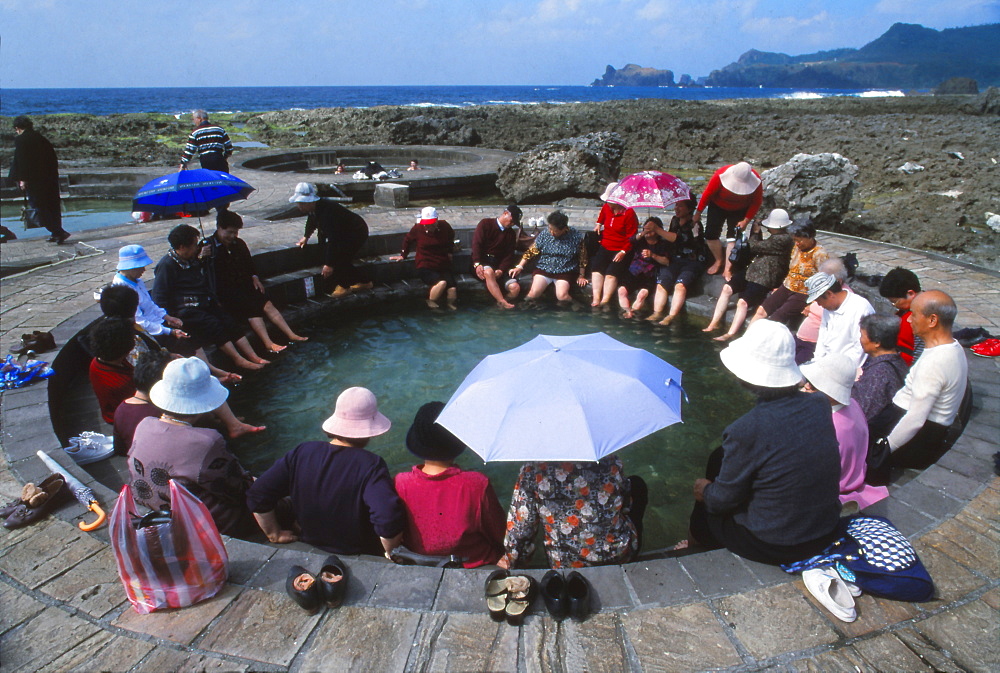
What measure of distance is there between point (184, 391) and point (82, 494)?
109cm

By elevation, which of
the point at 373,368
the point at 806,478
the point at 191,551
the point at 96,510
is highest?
the point at 806,478

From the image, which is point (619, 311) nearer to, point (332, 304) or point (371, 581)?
point (332, 304)

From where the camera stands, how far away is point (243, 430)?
514cm

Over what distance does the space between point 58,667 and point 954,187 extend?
1959 cm

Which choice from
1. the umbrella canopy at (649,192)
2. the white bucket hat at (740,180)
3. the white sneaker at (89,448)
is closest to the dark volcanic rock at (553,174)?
the umbrella canopy at (649,192)

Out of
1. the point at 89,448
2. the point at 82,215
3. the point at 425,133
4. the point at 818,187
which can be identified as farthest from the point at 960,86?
the point at 89,448

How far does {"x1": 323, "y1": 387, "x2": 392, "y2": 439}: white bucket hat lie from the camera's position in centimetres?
310

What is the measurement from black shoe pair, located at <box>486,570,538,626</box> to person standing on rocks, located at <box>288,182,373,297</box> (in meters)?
6.05

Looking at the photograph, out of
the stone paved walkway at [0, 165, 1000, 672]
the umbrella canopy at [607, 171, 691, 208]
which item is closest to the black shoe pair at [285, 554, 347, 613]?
the stone paved walkway at [0, 165, 1000, 672]

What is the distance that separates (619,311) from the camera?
26.6ft

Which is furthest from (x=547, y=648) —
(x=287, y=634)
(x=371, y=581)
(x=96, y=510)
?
(x=96, y=510)

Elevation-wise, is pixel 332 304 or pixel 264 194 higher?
pixel 264 194

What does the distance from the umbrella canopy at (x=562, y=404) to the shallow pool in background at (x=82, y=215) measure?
1181 cm

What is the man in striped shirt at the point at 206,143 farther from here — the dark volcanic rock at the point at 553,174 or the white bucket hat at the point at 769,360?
the white bucket hat at the point at 769,360
